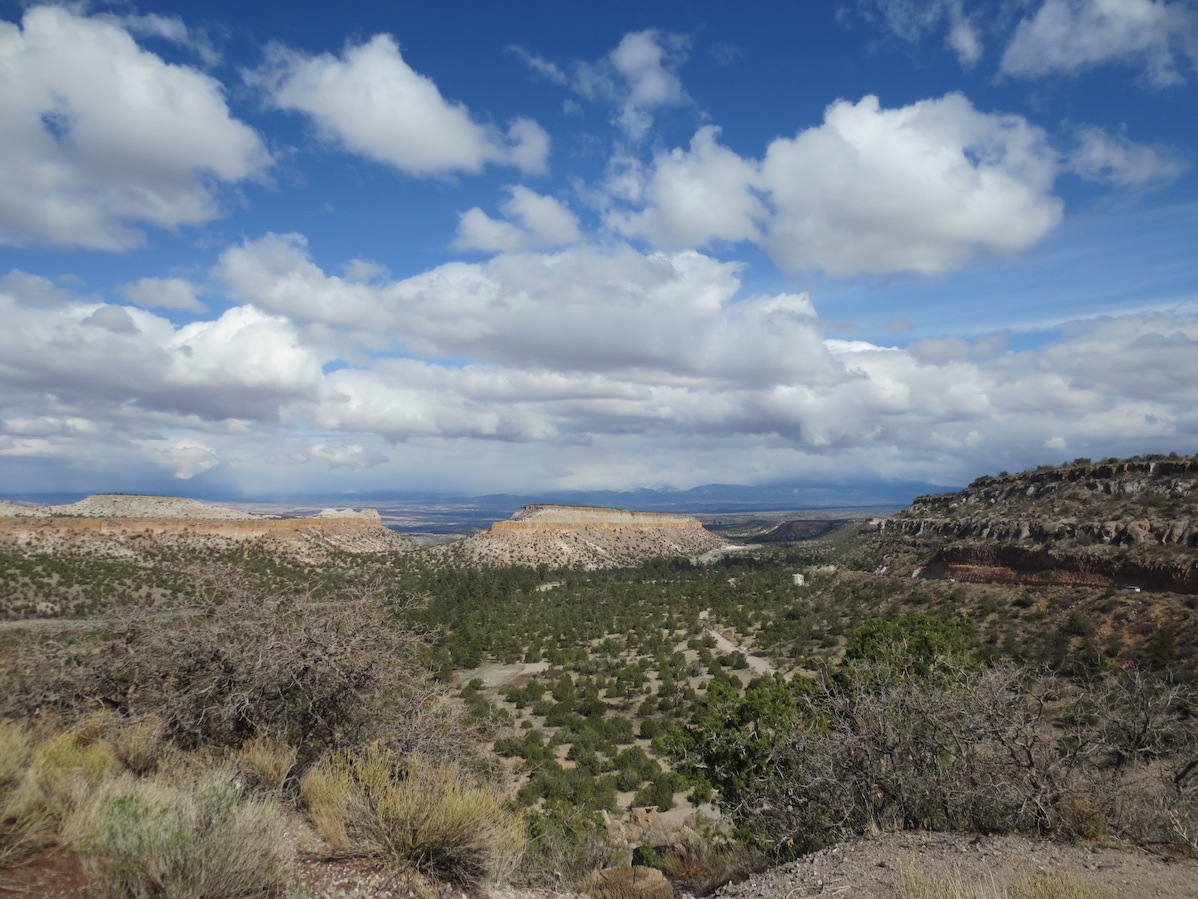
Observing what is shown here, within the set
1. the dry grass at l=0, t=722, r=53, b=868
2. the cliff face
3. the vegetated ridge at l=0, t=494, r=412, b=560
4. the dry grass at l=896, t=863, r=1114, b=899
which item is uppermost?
the dry grass at l=0, t=722, r=53, b=868

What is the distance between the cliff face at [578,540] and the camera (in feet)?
276

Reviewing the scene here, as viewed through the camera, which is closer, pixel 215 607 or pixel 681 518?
pixel 215 607

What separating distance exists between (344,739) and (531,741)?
13.6 meters

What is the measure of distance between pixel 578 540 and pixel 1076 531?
219 feet

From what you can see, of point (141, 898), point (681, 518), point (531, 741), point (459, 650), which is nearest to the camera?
point (141, 898)

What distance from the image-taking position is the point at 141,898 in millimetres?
4547

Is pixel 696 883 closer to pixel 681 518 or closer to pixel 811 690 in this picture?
pixel 811 690

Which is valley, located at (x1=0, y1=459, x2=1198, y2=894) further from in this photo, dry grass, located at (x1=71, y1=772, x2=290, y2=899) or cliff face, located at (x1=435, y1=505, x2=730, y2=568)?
cliff face, located at (x1=435, y1=505, x2=730, y2=568)

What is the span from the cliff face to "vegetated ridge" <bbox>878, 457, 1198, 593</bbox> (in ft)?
153

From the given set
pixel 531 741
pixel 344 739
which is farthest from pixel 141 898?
pixel 531 741

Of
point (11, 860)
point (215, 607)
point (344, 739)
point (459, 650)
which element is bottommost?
point (459, 650)

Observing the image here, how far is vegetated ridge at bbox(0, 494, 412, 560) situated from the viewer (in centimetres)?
5444

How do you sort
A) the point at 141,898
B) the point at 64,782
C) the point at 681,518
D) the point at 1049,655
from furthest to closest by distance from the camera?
the point at 681,518 < the point at 1049,655 < the point at 64,782 < the point at 141,898

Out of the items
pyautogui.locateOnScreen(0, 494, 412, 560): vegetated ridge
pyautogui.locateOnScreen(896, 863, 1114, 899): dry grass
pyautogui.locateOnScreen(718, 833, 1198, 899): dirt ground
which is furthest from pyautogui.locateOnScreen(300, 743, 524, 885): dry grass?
pyautogui.locateOnScreen(0, 494, 412, 560): vegetated ridge
